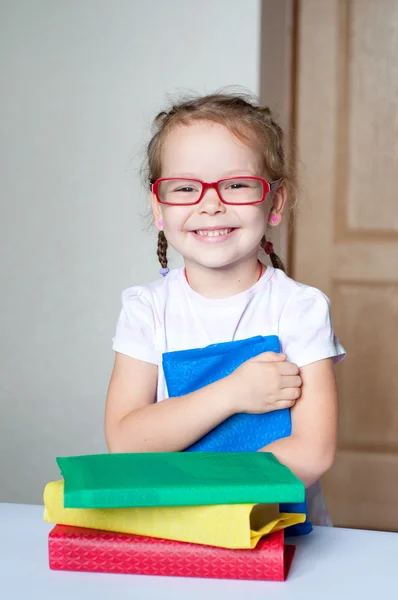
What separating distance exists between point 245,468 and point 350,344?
2.23 meters

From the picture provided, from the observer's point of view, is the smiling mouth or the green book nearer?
the green book

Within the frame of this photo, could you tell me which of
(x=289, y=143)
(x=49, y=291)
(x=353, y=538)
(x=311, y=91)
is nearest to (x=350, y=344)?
(x=289, y=143)

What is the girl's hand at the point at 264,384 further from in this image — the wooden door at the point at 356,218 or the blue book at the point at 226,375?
the wooden door at the point at 356,218

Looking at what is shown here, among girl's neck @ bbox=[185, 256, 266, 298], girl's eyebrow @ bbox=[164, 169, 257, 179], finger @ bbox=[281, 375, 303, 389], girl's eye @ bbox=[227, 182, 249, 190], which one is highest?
girl's eyebrow @ bbox=[164, 169, 257, 179]

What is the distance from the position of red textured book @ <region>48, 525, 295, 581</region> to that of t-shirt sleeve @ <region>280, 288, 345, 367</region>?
1.20 feet

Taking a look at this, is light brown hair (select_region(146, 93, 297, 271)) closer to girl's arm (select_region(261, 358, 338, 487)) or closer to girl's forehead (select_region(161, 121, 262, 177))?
girl's forehead (select_region(161, 121, 262, 177))

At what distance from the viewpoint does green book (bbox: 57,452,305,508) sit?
26.5 inches

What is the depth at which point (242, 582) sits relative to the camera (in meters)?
0.70

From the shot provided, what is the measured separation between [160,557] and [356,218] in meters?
2.36

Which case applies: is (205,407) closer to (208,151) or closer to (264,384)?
(264,384)

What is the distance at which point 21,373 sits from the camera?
8.34 feet

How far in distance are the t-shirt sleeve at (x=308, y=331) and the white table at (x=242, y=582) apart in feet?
1.00

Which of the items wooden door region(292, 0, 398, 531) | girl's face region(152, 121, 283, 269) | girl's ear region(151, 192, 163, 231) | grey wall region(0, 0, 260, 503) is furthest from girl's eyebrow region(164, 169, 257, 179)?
wooden door region(292, 0, 398, 531)

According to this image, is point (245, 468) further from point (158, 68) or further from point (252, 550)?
point (158, 68)
